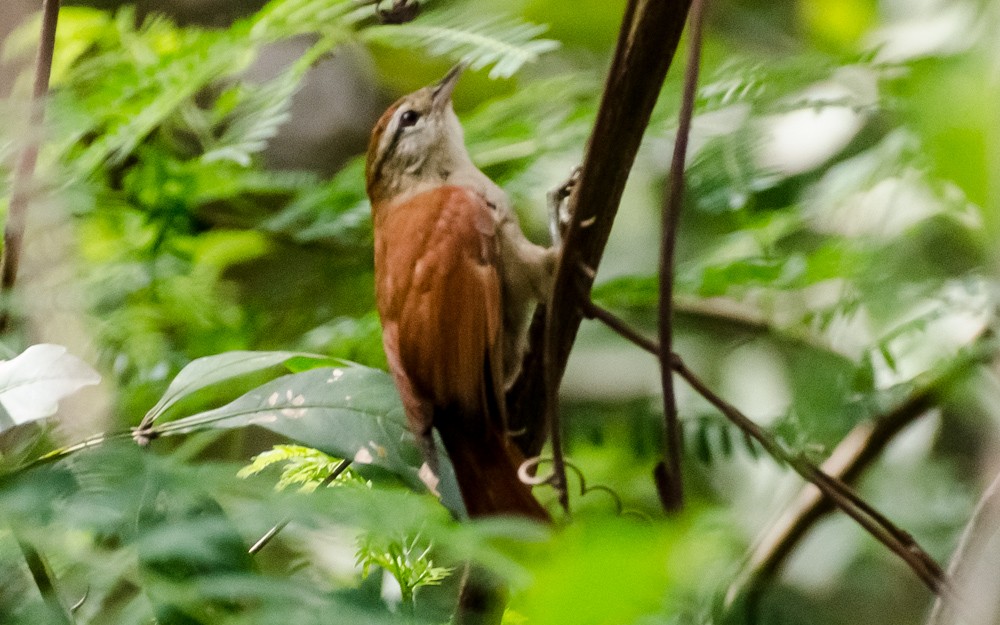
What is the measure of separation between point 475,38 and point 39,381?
0.66 m

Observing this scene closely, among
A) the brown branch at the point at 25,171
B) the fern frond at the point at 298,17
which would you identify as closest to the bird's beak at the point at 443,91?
the fern frond at the point at 298,17

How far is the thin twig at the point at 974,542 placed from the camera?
73 cm

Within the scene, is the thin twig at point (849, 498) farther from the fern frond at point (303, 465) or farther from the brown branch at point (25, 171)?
the brown branch at point (25, 171)

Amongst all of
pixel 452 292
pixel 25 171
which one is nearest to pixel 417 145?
pixel 452 292

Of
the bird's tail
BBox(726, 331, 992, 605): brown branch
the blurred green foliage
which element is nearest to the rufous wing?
the bird's tail

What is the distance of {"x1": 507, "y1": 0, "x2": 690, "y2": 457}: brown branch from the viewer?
0.71m

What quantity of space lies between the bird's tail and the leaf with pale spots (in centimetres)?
13

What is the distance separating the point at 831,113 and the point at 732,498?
776 millimetres

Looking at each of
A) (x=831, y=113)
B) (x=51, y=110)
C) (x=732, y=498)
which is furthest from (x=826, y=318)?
(x=51, y=110)

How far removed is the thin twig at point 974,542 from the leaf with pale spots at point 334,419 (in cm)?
44

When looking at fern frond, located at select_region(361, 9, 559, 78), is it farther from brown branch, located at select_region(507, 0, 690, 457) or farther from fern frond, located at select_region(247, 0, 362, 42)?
brown branch, located at select_region(507, 0, 690, 457)

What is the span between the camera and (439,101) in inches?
52.3

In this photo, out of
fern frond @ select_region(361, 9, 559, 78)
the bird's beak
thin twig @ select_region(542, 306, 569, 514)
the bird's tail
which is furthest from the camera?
the bird's beak

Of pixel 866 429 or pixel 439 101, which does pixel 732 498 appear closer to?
pixel 866 429
